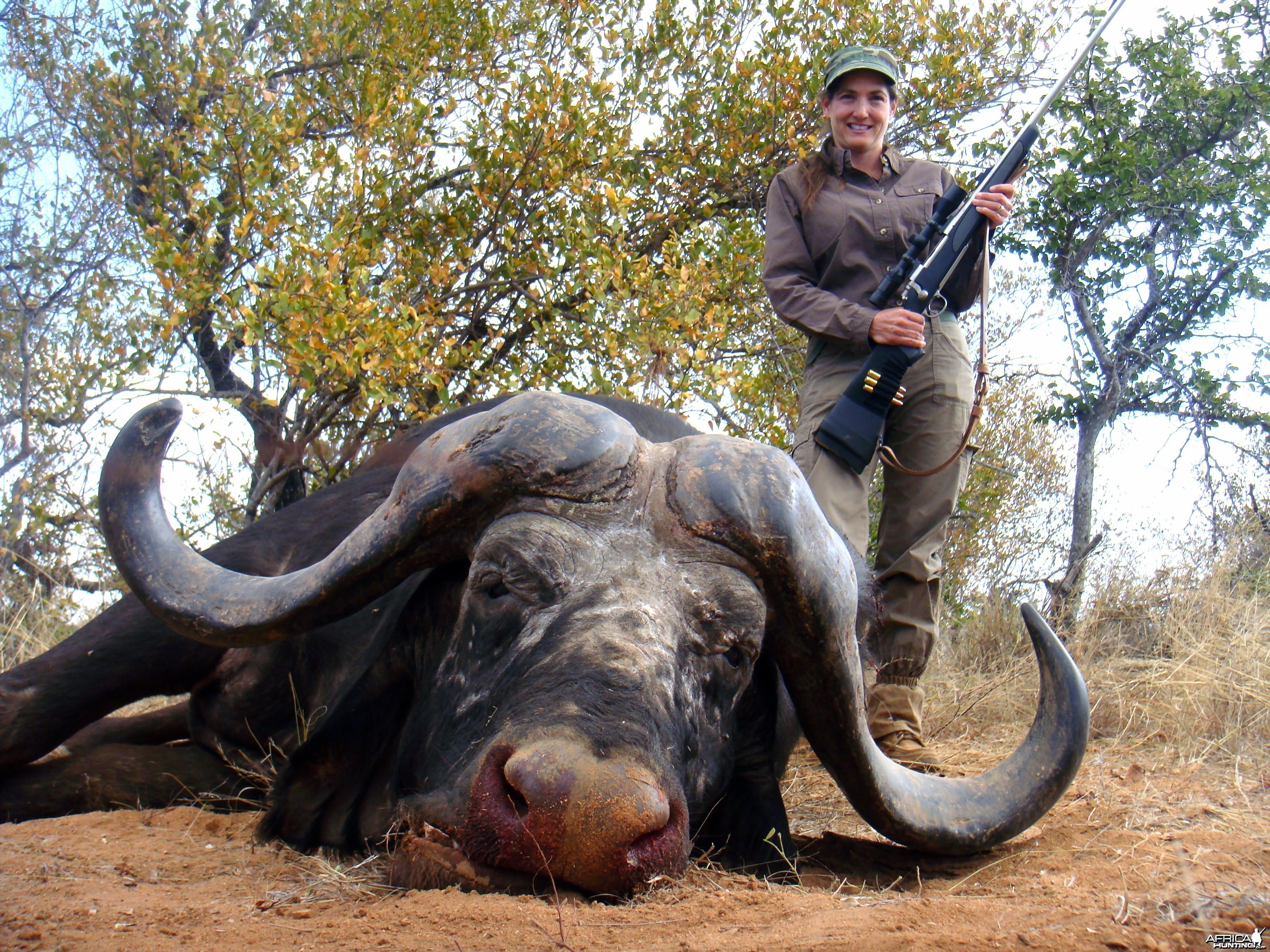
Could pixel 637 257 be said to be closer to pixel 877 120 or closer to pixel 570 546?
pixel 877 120

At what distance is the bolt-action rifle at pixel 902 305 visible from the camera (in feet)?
12.9

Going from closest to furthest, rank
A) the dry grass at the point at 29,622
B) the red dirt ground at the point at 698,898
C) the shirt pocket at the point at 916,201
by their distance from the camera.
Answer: the red dirt ground at the point at 698,898 < the shirt pocket at the point at 916,201 < the dry grass at the point at 29,622

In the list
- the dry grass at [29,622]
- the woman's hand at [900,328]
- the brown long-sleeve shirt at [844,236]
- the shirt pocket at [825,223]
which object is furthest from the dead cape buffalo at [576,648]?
the dry grass at [29,622]

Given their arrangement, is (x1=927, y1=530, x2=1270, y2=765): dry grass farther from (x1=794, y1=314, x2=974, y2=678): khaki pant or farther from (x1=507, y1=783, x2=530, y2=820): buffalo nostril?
(x1=507, y1=783, x2=530, y2=820): buffalo nostril

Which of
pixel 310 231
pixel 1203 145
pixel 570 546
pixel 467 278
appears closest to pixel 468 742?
pixel 570 546

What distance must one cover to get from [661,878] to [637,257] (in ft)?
14.4

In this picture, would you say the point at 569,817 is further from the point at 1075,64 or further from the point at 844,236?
the point at 1075,64

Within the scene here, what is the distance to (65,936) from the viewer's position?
173cm

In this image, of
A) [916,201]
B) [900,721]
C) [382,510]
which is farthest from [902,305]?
[382,510]

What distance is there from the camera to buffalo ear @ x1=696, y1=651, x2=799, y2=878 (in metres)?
2.66

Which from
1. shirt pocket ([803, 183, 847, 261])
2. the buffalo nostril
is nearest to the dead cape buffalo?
the buffalo nostril

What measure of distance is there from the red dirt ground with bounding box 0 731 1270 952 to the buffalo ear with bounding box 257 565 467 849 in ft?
0.37

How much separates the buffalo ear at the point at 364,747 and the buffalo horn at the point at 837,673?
73cm

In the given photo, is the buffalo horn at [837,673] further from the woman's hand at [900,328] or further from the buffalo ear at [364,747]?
the woman's hand at [900,328]
